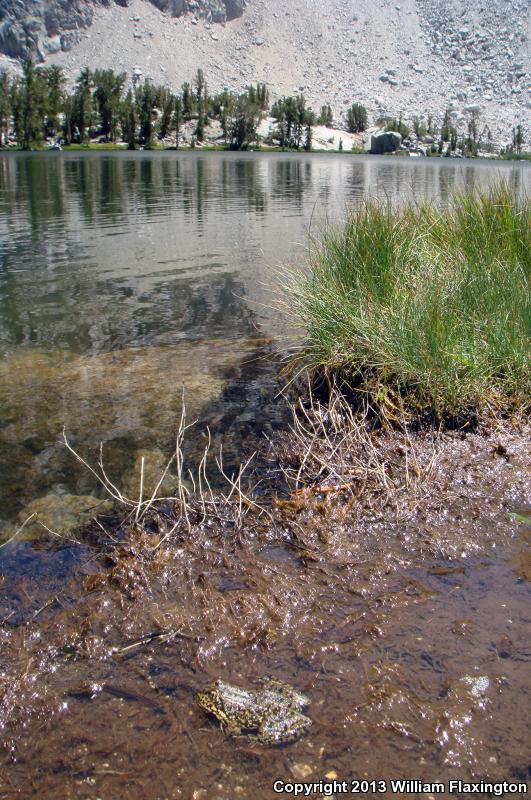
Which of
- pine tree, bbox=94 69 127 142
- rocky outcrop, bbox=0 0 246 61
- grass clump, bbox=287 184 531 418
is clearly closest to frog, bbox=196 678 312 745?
grass clump, bbox=287 184 531 418

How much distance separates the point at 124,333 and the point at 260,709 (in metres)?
6.20

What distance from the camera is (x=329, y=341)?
5.32m

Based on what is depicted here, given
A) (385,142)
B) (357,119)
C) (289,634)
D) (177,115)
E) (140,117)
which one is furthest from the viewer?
(357,119)

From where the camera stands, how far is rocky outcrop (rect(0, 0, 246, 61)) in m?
141

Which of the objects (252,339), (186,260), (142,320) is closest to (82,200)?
(186,260)

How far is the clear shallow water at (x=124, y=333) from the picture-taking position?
4887 mm

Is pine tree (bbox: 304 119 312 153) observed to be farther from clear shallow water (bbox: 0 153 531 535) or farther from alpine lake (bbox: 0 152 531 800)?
alpine lake (bbox: 0 152 531 800)

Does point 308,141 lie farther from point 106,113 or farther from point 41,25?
point 41,25

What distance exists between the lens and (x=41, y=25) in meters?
142

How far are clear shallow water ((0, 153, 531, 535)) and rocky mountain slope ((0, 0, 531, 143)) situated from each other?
13389 centimetres

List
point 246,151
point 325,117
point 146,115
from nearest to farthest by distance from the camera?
point 146,115, point 246,151, point 325,117

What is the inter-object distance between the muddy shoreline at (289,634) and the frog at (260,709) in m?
0.04

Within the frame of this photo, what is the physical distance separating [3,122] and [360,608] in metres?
104

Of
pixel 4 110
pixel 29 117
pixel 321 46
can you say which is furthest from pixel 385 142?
pixel 4 110
